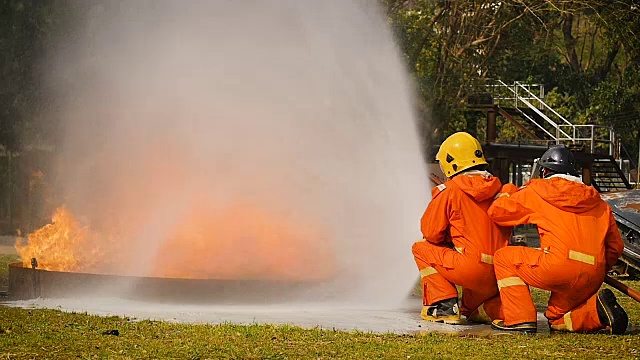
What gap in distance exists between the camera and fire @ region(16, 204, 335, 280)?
12125 millimetres

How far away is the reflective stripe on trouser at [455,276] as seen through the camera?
9.78 meters

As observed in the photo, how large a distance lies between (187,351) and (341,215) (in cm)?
502

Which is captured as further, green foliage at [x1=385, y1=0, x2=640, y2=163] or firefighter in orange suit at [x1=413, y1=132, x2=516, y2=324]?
green foliage at [x1=385, y1=0, x2=640, y2=163]

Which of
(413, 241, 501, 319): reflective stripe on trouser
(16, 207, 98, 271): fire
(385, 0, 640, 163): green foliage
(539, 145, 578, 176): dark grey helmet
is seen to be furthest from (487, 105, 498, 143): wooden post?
(539, 145, 578, 176): dark grey helmet

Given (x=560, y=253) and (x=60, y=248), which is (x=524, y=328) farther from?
(x=60, y=248)

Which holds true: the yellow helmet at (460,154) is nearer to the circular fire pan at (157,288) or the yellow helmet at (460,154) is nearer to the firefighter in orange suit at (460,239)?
the firefighter in orange suit at (460,239)

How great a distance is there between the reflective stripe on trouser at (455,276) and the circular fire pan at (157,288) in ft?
5.19

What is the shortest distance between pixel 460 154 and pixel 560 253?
1.33 m

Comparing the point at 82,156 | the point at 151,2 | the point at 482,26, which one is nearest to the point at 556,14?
the point at 482,26

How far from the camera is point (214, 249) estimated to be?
1231 cm

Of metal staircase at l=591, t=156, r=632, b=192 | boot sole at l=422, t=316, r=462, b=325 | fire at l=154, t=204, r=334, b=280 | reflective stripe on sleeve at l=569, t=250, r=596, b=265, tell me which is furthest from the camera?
metal staircase at l=591, t=156, r=632, b=192

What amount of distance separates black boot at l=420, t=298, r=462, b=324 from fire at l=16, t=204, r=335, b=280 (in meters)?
1.98

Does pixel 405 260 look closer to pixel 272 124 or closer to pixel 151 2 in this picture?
pixel 272 124

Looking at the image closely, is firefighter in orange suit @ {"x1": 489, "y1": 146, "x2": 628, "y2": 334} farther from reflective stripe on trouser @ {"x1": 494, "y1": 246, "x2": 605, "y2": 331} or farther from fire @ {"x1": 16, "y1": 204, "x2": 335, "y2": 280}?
fire @ {"x1": 16, "y1": 204, "x2": 335, "y2": 280}
